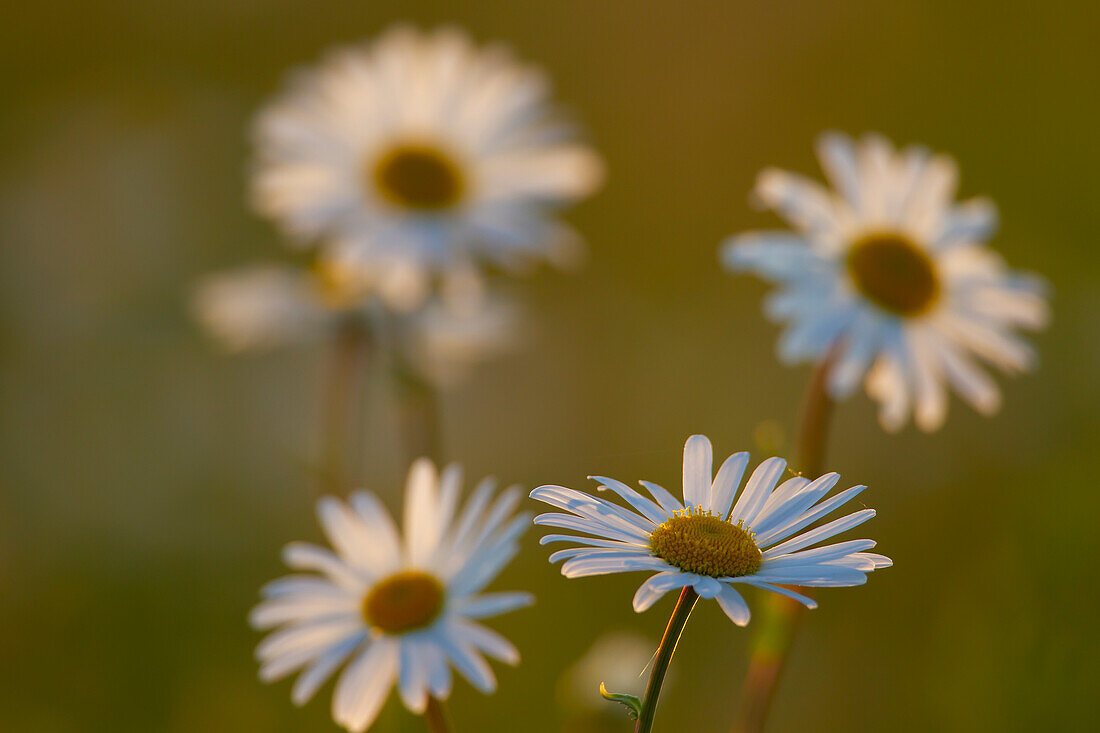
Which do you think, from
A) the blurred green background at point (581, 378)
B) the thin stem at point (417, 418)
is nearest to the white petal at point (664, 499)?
the blurred green background at point (581, 378)

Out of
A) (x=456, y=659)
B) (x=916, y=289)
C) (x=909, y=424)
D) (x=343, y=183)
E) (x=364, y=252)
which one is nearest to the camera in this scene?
(x=456, y=659)

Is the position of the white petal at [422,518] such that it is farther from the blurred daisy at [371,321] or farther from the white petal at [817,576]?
the blurred daisy at [371,321]

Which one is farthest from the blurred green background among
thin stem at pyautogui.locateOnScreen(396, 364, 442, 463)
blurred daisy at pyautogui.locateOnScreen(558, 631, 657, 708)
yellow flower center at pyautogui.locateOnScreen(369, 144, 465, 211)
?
yellow flower center at pyautogui.locateOnScreen(369, 144, 465, 211)

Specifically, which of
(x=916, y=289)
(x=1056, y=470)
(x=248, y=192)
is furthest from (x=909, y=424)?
(x=248, y=192)

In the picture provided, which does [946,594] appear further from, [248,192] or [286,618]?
[248,192]

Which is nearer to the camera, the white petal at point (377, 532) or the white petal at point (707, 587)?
the white petal at point (707, 587)

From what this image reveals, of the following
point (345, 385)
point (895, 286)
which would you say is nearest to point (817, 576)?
point (895, 286)
